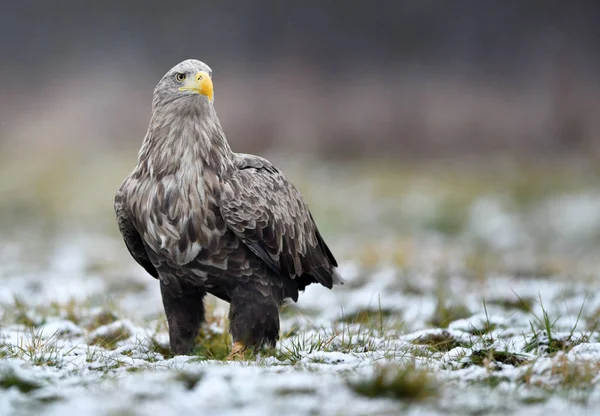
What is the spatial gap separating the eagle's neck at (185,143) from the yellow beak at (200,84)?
0.21 feet

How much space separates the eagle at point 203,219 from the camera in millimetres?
4555

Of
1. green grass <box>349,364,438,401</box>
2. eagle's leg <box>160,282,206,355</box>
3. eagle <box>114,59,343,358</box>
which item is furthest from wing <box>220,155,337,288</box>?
green grass <box>349,364,438,401</box>

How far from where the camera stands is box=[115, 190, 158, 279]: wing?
479 centimetres

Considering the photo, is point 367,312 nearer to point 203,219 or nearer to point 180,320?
point 180,320

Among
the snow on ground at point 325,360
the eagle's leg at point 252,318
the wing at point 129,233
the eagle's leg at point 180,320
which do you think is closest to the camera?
the snow on ground at point 325,360

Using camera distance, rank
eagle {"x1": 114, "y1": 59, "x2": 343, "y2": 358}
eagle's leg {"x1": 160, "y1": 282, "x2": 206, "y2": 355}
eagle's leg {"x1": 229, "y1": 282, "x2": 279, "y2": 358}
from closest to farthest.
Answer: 1. eagle {"x1": 114, "y1": 59, "x2": 343, "y2": 358}
2. eagle's leg {"x1": 229, "y1": 282, "x2": 279, "y2": 358}
3. eagle's leg {"x1": 160, "y1": 282, "x2": 206, "y2": 355}

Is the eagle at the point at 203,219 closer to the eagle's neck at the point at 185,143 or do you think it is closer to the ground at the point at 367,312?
the eagle's neck at the point at 185,143

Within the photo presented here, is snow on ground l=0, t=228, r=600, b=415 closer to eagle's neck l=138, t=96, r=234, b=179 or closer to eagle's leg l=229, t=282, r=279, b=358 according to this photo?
eagle's leg l=229, t=282, r=279, b=358

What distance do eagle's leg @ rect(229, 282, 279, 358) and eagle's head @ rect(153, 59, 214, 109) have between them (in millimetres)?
1140

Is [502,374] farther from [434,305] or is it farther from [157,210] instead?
[434,305]

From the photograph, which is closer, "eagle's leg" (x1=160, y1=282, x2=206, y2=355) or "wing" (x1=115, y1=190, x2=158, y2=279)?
"wing" (x1=115, y1=190, x2=158, y2=279)

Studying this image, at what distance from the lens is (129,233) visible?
193 inches

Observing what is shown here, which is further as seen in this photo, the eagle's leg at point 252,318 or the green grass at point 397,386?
the eagle's leg at point 252,318

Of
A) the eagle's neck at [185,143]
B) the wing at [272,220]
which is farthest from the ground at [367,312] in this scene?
the eagle's neck at [185,143]
